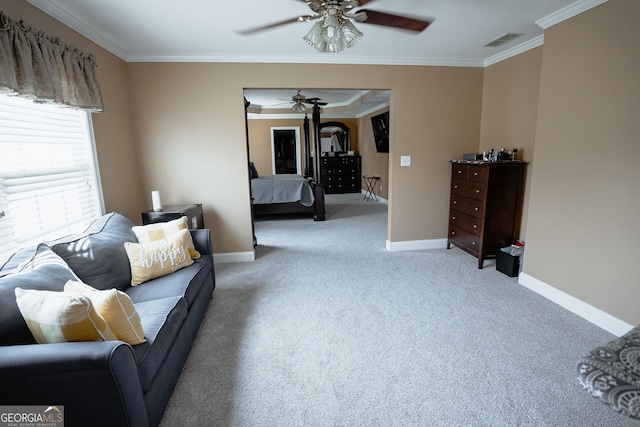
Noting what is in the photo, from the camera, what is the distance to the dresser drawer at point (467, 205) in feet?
11.3

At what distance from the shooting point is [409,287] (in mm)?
3078

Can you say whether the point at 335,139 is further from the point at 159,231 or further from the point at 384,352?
the point at 384,352

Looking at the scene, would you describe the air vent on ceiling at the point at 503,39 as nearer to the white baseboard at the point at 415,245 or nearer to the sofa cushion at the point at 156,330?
the white baseboard at the point at 415,245

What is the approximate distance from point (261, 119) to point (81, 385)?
8675mm

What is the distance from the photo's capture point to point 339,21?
1.96 m

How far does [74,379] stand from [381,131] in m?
7.09

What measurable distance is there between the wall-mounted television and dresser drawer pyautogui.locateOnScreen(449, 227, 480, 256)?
11.9 ft

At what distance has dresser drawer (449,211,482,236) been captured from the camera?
350 cm

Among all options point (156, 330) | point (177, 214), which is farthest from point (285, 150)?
point (156, 330)

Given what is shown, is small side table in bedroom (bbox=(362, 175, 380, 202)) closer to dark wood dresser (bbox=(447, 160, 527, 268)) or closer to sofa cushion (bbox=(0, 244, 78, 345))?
dark wood dresser (bbox=(447, 160, 527, 268))

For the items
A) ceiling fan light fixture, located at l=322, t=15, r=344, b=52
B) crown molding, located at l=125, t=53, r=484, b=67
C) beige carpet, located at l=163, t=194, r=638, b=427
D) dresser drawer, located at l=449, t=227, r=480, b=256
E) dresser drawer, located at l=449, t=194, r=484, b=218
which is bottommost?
beige carpet, located at l=163, t=194, r=638, b=427

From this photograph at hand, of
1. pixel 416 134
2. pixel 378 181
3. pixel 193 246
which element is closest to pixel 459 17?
pixel 416 134

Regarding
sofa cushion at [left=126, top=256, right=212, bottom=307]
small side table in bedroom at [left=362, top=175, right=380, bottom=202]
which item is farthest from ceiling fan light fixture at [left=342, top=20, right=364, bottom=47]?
small side table in bedroom at [left=362, top=175, right=380, bottom=202]

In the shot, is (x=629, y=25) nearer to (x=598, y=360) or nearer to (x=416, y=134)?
(x=416, y=134)
